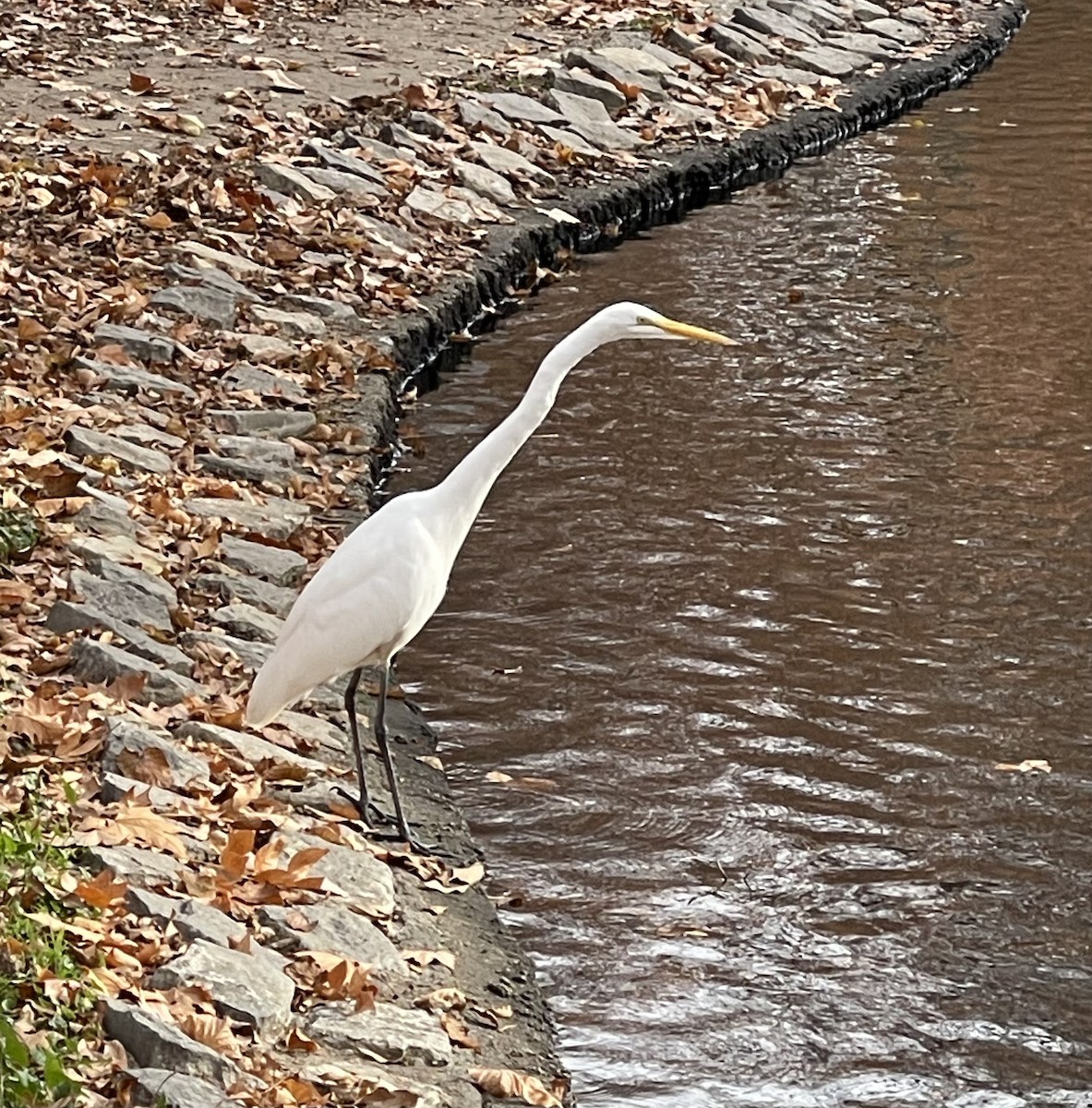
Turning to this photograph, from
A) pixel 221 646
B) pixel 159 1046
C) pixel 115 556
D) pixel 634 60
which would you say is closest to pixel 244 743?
pixel 221 646

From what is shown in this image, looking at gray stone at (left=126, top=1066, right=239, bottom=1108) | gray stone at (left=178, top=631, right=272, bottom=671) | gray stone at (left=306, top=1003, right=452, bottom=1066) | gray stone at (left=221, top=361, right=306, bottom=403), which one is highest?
gray stone at (left=126, top=1066, right=239, bottom=1108)

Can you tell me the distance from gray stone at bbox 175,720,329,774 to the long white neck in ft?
2.71

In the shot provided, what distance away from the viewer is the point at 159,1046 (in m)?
4.12

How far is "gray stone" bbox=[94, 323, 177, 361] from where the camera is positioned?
29.5 feet

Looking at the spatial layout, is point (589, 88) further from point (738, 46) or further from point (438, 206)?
point (438, 206)

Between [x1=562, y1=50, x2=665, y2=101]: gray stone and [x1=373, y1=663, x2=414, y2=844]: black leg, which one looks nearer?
[x1=373, y1=663, x2=414, y2=844]: black leg

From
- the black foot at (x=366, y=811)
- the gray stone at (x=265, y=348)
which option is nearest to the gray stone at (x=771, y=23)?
the gray stone at (x=265, y=348)

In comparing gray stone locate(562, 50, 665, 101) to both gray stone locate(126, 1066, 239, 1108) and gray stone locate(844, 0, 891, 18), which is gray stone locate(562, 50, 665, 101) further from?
gray stone locate(126, 1066, 239, 1108)

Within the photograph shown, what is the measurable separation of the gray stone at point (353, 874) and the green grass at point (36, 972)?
76 cm

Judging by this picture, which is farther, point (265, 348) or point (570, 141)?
point (570, 141)

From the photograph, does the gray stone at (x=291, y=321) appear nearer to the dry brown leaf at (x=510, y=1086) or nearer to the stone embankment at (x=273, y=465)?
the stone embankment at (x=273, y=465)

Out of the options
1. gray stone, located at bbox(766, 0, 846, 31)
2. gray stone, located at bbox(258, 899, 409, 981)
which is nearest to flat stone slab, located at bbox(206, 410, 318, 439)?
gray stone, located at bbox(258, 899, 409, 981)

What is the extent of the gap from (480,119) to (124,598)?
760cm

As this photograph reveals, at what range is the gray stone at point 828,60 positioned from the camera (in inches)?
665
